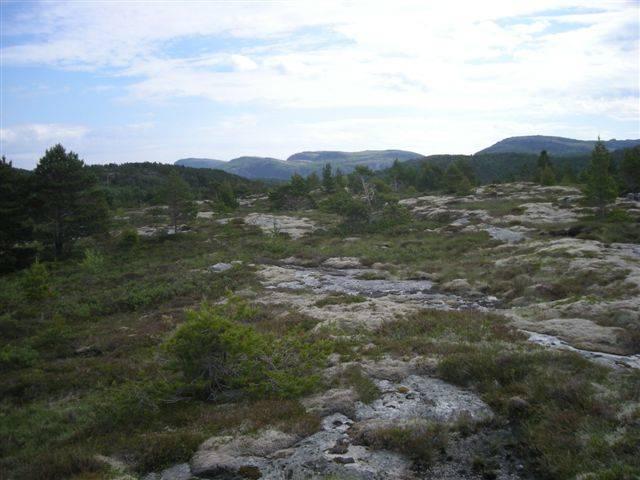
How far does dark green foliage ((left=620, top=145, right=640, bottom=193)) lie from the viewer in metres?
69.7

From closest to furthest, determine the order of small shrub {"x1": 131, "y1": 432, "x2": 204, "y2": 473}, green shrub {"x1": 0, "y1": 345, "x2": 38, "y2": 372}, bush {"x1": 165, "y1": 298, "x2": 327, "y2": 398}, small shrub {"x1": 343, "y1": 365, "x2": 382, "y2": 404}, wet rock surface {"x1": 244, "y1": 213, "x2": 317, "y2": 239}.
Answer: small shrub {"x1": 131, "y1": 432, "x2": 204, "y2": 473} → small shrub {"x1": 343, "y1": 365, "x2": 382, "y2": 404} → bush {"x1": 165, "y1": 298, "x2": 327, "y2": 398} → green shrub {"x1": 0, "y1": 345, "x2": 38, "y2": 372} → wet rock surface {"x1": 244, "y1": 213, "x2": 317, "y2": 239}

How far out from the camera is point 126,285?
1224 inches

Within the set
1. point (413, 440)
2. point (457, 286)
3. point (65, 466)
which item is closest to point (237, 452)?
point (65, 466)

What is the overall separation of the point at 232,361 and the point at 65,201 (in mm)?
37874

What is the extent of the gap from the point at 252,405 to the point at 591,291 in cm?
1752

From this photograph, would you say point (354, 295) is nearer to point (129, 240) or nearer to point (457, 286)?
point (457, 286)

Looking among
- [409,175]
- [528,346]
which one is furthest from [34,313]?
[409,175]

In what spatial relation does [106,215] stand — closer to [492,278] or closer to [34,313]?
[34,313]

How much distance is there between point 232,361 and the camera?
1292cm

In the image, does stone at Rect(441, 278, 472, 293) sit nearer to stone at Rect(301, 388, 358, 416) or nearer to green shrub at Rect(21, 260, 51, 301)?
stone at Rect(301, 388, 358, 416)

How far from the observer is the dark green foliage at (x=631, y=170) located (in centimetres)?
6970

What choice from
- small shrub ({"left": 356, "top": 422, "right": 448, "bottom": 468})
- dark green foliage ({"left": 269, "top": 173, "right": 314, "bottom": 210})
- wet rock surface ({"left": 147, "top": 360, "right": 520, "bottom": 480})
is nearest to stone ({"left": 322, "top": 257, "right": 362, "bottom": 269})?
wet rock surface ({"left": 147, "top": 360, "right": 520, "bottom": 480})

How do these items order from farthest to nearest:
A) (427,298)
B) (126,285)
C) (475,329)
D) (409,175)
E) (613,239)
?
(409,175)
(613,239)
(126,285)
(427,298)
(475,329)

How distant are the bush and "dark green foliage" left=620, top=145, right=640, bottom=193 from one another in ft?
254
